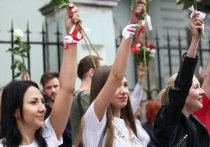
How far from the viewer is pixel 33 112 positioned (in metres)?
2.34

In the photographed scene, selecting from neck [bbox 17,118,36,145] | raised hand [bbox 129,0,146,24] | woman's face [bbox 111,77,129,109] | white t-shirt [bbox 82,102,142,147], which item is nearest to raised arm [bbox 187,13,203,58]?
raised hand [bbox 129,0,146,24]

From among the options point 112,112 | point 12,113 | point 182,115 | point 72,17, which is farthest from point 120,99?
point 12,113

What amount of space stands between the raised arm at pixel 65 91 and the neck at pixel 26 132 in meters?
0.16

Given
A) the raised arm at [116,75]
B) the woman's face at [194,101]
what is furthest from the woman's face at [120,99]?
the woman's face at [194,101]

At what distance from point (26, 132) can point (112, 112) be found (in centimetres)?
71

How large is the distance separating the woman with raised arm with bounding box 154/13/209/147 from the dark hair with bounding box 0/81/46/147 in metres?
0.89

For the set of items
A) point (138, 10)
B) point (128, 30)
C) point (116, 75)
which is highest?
point (138, 10)

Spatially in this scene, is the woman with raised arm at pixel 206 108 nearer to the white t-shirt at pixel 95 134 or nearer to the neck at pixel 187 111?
the neck at pixel 187 111

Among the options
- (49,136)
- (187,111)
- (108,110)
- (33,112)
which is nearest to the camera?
(33,112)

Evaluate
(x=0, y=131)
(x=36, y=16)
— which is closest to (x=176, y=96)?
(x=0, y=131)

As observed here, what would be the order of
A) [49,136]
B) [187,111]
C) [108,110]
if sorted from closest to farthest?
[49,136]
[108,110]
[187,111]

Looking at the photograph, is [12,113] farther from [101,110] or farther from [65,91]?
[101,110]

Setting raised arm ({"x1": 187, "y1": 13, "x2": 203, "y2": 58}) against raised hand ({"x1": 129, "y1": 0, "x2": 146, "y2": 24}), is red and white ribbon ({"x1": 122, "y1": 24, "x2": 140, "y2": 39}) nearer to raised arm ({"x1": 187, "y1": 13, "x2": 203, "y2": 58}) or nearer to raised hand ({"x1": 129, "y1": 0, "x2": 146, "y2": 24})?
raised hand ({"x1": 129, "y1": 0, "x2": 146, "y2": 24})

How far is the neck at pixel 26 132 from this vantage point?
2.35 meters
